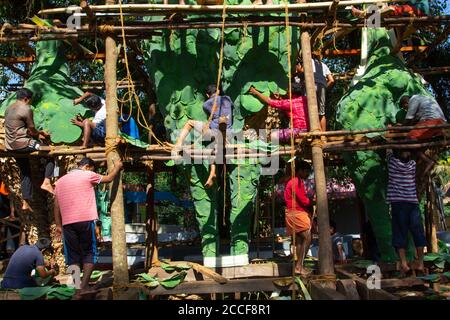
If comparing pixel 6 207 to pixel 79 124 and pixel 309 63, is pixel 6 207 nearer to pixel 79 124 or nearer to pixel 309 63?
pixel 79 124

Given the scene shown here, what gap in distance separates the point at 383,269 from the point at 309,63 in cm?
278

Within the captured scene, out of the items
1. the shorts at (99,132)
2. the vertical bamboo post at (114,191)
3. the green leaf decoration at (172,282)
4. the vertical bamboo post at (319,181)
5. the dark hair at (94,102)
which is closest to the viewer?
the vertical bamboo post at (114,191)

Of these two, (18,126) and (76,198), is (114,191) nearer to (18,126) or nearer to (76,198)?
(76,198)

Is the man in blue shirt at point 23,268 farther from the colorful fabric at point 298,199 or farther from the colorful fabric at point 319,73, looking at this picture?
the colorful fabric at point 319,73

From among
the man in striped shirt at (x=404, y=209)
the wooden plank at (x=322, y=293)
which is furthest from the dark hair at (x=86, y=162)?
the man in striped shirt at (x=404, y=209)

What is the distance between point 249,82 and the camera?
22.4 feet

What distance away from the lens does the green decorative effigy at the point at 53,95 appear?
740 centimetres

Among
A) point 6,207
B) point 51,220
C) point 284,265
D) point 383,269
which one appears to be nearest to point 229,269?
point 284,265

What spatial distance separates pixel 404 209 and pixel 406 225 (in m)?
0.19

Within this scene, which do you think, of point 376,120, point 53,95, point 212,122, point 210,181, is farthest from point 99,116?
point 376,120

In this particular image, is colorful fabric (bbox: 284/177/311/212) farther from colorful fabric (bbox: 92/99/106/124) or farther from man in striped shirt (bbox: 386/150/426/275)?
colorful fabric (bbox: 92/99/106/124)

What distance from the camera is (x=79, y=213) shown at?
5156 millimetres

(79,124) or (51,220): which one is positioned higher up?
(79,124)

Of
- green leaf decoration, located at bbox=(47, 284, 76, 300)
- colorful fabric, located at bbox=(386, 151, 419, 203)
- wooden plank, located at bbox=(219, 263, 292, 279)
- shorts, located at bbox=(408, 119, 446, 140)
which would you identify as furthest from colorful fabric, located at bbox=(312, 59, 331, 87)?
green leaf decoration, located at bbox=(47, 284, 76, 300)
